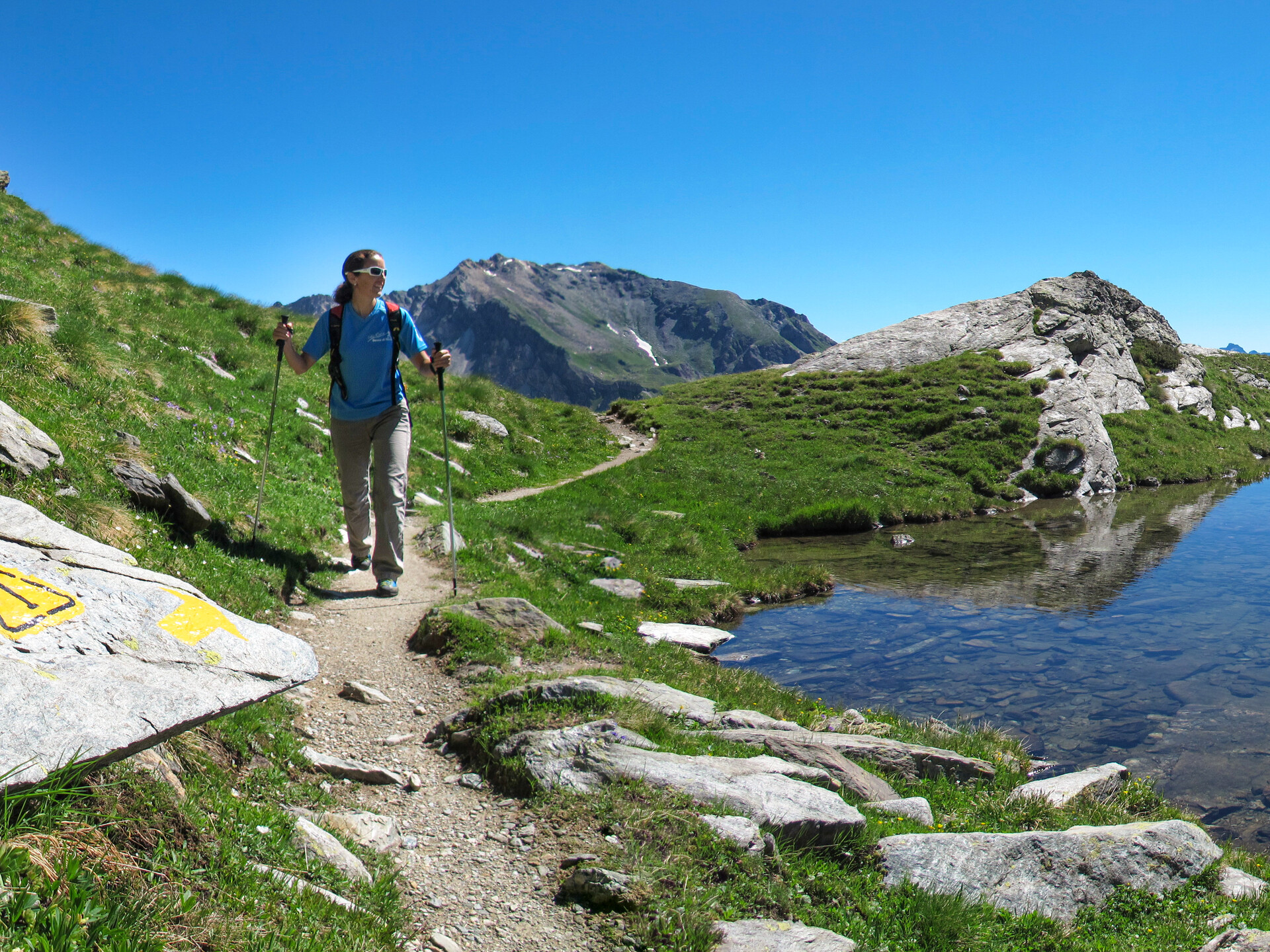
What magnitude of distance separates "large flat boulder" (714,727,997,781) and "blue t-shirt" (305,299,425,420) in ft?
21.6

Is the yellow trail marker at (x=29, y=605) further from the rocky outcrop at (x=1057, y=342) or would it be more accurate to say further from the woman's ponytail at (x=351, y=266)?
the rocky outcrop at (x=1057, y=342)

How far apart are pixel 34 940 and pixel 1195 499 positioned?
140 ft

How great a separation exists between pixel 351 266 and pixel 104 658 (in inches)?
289

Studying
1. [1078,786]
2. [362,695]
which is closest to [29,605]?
[362,695]

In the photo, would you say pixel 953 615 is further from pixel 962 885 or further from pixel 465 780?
pixel 465 780

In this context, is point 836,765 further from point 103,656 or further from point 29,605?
point 29,605

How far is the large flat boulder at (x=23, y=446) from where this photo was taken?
8.12 meters

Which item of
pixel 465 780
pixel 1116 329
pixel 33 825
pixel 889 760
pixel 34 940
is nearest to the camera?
pixel 34 940

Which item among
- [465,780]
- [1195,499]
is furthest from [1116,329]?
[465,780]

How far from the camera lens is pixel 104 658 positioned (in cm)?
432

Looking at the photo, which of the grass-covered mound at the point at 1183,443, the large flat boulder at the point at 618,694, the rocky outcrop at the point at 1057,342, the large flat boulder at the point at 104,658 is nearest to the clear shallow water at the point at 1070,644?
the large flat boulder at the point at 618,694

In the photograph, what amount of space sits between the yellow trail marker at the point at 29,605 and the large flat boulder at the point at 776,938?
172 inches

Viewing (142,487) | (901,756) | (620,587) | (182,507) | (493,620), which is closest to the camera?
(901,756)

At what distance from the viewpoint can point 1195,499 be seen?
35.1 meters
